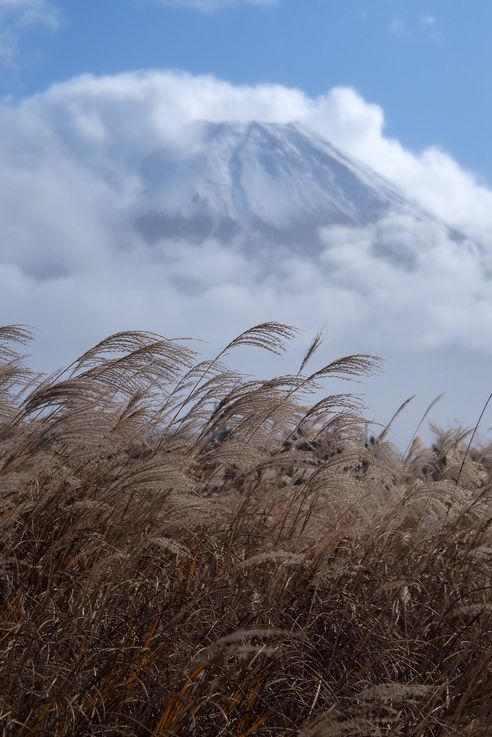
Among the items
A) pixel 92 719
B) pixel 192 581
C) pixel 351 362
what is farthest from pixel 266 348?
pixel 92 719

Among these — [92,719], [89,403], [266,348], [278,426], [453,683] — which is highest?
[266,348]

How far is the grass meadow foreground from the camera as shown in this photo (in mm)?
2707

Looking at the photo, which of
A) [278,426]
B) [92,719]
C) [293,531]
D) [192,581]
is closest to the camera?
[92,719]

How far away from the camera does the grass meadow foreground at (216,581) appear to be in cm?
271

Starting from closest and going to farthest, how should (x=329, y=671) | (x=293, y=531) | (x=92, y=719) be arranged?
(x=92, y=719) → (x=329, y=671) → (x=293, y=531)

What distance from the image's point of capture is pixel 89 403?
382 centimetres

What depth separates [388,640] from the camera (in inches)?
127

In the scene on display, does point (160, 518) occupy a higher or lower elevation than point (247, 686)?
higher

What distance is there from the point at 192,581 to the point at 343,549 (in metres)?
0.95

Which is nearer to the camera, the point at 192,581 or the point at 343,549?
the point at 192,581

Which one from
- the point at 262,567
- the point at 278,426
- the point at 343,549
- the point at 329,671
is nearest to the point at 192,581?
the point at 262,567

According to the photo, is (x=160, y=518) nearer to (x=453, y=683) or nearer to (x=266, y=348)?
(x=266, y=348)

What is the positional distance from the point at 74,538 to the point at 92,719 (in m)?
1.17

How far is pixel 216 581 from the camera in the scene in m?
3.48
